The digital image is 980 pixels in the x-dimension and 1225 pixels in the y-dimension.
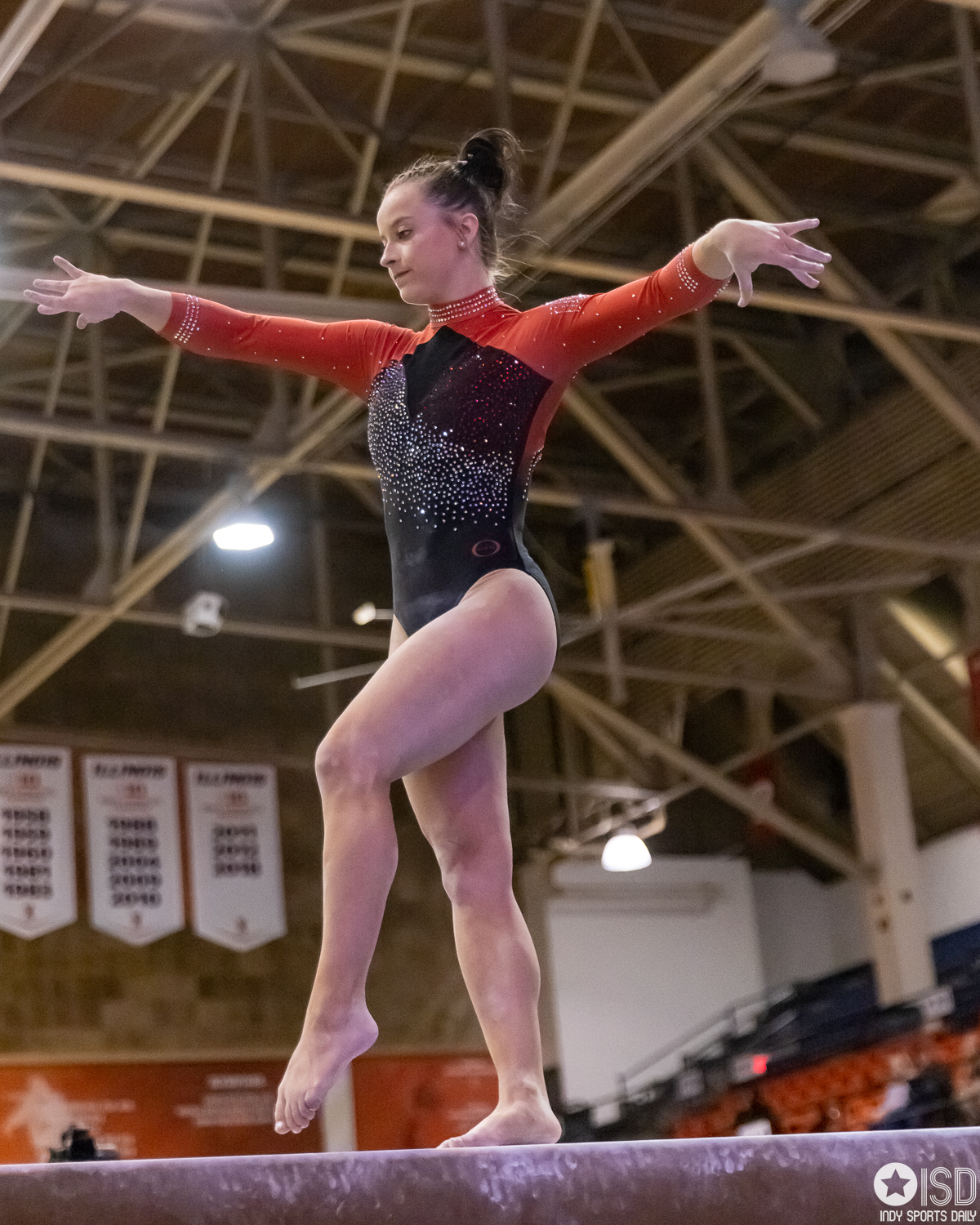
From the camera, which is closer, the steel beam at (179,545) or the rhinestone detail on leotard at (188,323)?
the rhinestone detail on leotard at (188,323)

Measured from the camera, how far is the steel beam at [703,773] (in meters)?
15.2

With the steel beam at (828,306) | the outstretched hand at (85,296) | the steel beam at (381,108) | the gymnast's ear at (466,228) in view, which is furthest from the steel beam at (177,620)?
the gymnast's ear at (466,228)

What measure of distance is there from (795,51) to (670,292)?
212 inches

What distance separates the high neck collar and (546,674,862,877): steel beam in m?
12.1

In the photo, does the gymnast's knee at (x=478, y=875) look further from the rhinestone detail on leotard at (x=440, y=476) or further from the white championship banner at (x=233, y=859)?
the white championship banner at (x=233, y=859)

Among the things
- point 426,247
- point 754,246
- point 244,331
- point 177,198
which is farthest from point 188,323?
point 177,198

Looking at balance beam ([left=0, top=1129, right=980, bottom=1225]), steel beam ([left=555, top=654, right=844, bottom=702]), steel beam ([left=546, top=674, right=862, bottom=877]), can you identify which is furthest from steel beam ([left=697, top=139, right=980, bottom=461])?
balance beam ([left=0, top=1129, right=980, bottom=1225])

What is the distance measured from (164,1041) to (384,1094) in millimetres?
2108

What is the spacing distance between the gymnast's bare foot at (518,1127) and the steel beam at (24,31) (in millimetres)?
6222

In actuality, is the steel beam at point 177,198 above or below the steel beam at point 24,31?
below

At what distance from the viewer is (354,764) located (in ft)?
8.25

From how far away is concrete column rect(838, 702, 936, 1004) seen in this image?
14.0 metres

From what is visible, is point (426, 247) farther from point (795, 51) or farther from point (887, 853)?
point (887, 853)

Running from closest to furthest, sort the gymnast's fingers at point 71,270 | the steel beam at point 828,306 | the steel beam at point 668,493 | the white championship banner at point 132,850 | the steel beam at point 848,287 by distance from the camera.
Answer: the gymnast's fingers at point 71,270
the steel beam at point 828,306
the steel beam at point 848,287
the steel beam at point 668,493
the white championship banner at point 132,850
